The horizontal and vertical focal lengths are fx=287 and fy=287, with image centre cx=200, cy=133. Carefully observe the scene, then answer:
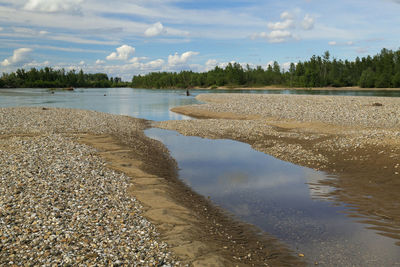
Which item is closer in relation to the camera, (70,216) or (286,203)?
(70,216)

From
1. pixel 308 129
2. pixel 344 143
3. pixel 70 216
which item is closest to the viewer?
pixel 70 216

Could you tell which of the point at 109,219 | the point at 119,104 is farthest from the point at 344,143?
the point at 119,104

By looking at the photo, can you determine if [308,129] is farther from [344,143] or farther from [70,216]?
[70,216]

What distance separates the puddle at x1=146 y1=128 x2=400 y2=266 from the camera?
9.60 m

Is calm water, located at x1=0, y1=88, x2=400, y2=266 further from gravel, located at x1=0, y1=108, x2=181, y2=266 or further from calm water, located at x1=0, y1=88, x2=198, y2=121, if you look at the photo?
calm water, located at x1=0, y1=88, x2=198, y2=121

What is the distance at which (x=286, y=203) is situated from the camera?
45.0 ft

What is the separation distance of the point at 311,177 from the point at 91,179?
41.3 ft

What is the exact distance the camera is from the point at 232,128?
3422 centimetres

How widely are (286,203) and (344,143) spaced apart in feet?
38.4

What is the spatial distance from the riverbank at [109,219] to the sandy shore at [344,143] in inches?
246

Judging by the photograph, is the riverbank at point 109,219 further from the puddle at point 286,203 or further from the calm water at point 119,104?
the calm water at point 119,104

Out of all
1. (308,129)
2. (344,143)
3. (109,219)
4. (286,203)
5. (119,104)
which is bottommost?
(286,203)

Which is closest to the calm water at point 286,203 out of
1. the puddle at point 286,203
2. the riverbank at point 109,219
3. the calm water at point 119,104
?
the puddle at point 286,203

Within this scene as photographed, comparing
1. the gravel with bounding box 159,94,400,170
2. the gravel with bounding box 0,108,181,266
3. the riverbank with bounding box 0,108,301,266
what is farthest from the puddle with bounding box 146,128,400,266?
the gravel with bounding box 0,108,181,266
